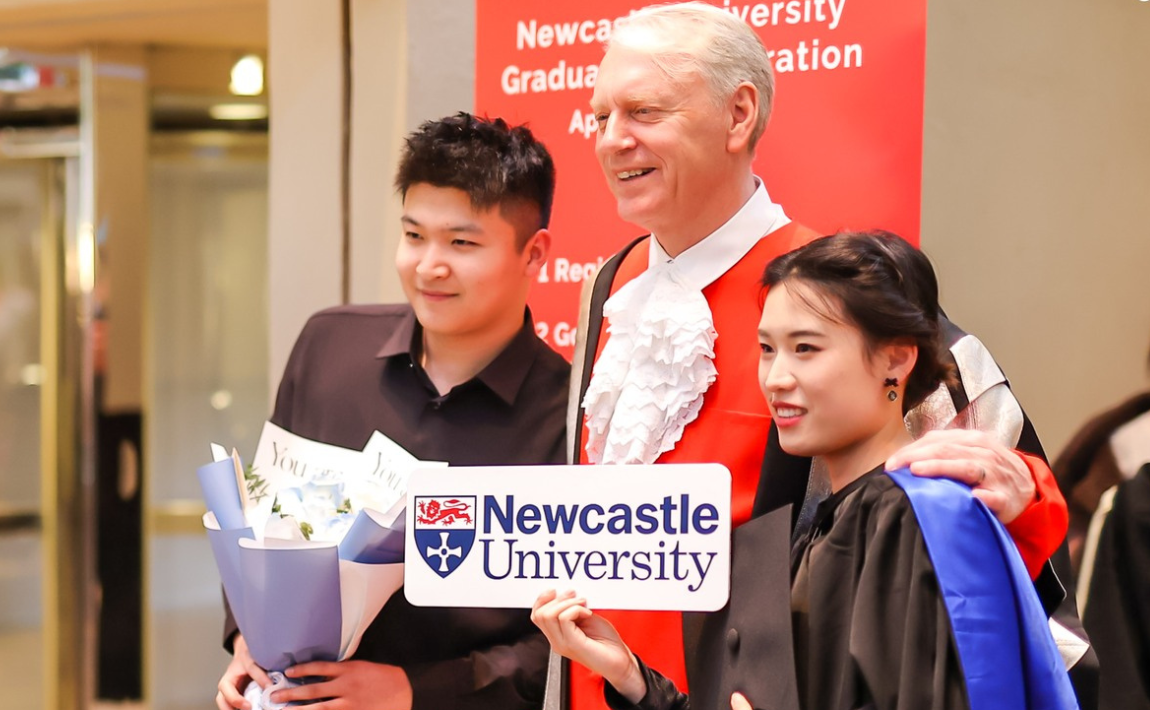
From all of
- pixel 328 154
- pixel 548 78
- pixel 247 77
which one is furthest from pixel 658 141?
pixel 247 77

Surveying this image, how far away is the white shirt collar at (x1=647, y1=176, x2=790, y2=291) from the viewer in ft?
6.79

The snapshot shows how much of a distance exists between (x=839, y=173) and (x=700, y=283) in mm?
641

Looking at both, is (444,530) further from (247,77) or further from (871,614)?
(247,77)

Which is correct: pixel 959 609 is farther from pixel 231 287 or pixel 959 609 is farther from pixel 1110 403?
pixel 231 287

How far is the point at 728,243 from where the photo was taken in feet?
6.81

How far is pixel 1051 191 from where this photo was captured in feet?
8.92

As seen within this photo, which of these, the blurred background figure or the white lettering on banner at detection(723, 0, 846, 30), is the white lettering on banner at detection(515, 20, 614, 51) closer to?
the white lettering on banner at detection(723, 0, 846, 30)

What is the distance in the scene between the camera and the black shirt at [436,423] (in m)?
2.20

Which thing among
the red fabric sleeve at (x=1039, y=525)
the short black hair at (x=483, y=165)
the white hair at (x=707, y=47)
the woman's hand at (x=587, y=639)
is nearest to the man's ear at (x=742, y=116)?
the white hair at (x=707, y=47)

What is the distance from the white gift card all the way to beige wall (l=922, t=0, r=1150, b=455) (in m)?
1.31

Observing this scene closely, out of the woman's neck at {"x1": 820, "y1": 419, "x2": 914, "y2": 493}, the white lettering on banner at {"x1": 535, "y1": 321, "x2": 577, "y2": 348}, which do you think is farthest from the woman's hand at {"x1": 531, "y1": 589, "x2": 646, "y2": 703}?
the white lettering on banner at {"x1": 535, "y1": 321, "x2": 577, "y2": 348}

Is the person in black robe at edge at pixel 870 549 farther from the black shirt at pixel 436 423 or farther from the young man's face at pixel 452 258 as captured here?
the young man's face at pixel 452 258

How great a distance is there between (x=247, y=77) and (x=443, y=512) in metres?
3.04

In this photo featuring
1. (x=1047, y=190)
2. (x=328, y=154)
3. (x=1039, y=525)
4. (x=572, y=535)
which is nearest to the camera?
(x=1039, y=525)
